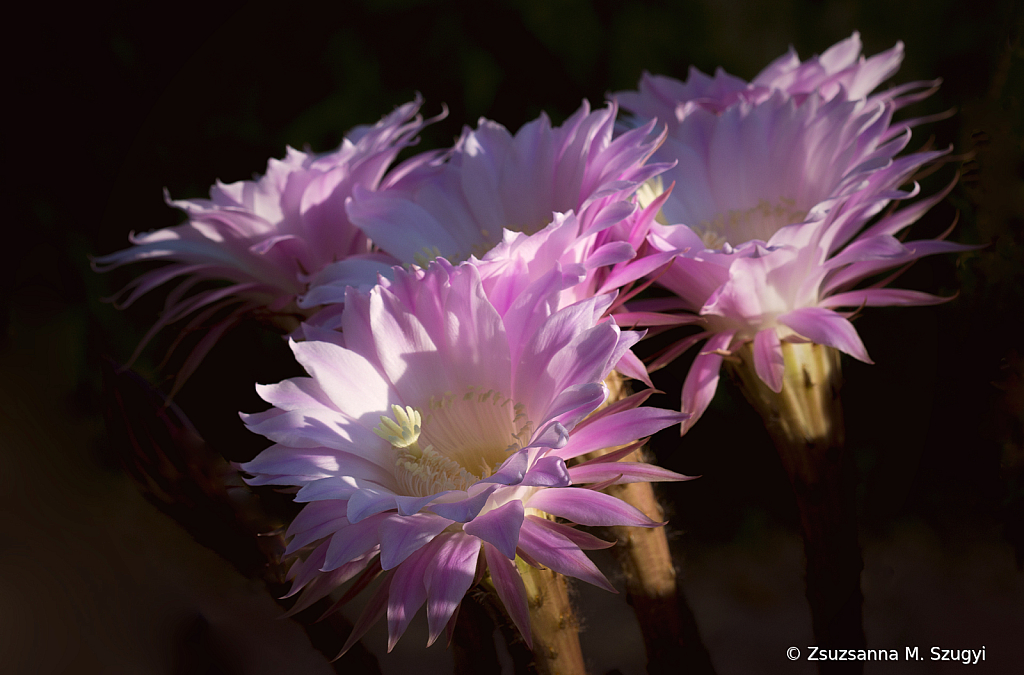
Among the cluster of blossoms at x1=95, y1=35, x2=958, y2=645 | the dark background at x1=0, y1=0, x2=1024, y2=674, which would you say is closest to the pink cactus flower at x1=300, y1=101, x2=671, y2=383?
the cluster of blossoms at x1=95, y1=35, x2=958, y2=645

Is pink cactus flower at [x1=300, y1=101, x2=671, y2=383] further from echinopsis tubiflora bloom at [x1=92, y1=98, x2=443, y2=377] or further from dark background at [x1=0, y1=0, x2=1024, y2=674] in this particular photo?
dark background at [x1=0, y1=0, x2=1024, y2=674]

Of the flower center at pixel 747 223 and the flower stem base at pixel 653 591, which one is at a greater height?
the flower center at pixel 747 223

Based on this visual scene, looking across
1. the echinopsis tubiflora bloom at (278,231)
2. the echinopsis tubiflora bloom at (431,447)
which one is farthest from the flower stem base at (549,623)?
the echinopsis tubiflora bloom at (278,231)

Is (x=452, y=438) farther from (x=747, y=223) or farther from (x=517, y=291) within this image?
(x=747, y=223)

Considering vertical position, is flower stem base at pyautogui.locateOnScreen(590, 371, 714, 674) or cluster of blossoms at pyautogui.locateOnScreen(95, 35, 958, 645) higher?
cluster of blossoms at pyautogui.locateOnScreen(95, 35, 958, 645)

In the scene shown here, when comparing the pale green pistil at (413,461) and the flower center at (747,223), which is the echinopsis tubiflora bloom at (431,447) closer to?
the pale green pistil at (413,461)

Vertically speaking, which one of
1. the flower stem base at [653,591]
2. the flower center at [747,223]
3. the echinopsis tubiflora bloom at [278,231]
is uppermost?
the echinopsis tubiflora bloom at [278,231]

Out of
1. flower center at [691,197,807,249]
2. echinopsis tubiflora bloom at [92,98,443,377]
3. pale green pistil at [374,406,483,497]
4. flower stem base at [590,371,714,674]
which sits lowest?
flower stem base at [590,371,714,674]

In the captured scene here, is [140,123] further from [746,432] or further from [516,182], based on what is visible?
[746,432]

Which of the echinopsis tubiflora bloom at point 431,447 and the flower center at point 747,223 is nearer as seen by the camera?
the echinopsis tubiflora bloom at point 431,447
